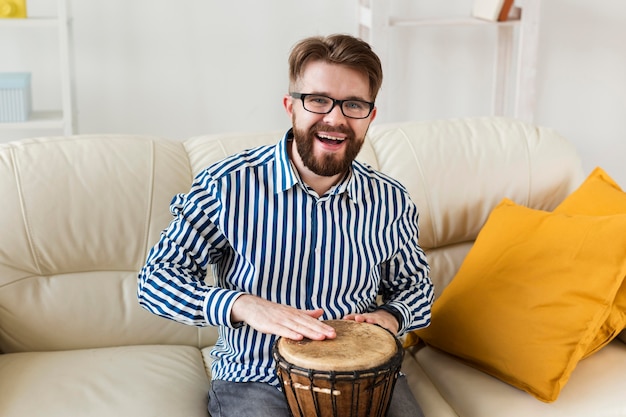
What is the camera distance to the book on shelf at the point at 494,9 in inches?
124

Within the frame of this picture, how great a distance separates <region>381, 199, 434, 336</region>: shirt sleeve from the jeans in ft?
0.64

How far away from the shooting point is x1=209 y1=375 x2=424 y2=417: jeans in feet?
5.69

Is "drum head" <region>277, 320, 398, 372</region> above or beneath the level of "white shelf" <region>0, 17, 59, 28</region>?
beneath

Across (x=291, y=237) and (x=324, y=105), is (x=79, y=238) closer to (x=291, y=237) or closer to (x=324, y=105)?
(x=291, y=237)

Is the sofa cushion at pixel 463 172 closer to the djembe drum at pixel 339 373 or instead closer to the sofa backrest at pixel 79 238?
the sofa backrest at pixel 79 238

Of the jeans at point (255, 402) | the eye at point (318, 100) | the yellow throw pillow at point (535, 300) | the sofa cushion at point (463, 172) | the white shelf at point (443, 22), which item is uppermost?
the white shelf at point (443, 22)

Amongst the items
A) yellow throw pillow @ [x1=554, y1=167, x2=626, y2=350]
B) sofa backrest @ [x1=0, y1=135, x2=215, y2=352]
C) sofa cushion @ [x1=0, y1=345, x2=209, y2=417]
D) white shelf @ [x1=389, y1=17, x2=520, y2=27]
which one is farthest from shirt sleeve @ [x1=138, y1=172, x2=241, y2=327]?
white shelf @ [x1=389, y1=17, x2=520, y2=27]

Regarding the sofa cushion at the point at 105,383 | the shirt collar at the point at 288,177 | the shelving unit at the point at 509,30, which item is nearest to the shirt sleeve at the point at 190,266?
the shirt collar at the point at 288,177

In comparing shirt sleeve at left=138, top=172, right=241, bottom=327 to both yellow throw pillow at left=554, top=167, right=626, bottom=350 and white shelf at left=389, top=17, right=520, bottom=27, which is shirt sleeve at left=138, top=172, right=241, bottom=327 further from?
white shelf at left=389, top=17, right=520, bottom=27

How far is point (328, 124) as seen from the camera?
1.78m

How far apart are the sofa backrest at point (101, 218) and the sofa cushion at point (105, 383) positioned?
0.23 feet

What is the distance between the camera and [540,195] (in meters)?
2.52

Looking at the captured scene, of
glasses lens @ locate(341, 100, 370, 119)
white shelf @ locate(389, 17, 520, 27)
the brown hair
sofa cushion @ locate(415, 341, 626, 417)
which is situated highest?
white shelf @ locate(389, 17, 520, 27)

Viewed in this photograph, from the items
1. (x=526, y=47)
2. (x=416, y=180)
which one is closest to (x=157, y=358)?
(x=416, y=180)
